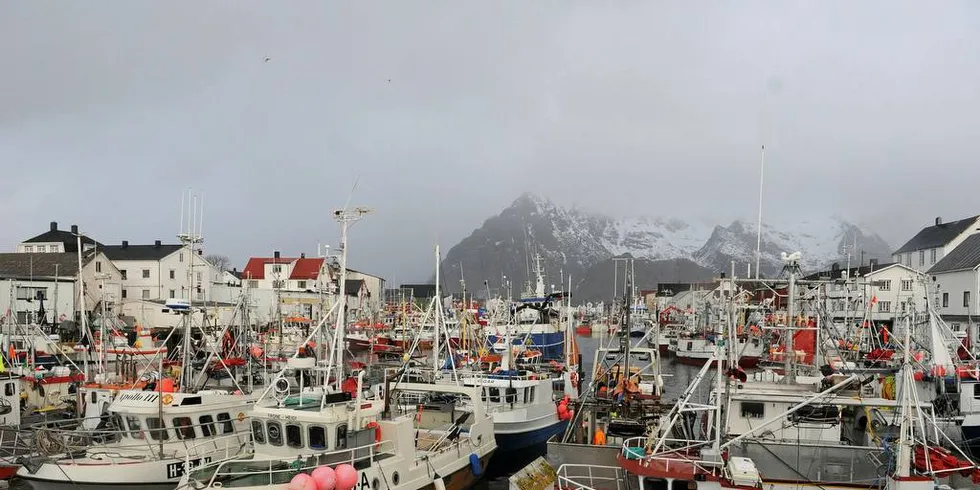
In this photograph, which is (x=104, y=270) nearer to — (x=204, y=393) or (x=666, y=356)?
(x=204, y=393)

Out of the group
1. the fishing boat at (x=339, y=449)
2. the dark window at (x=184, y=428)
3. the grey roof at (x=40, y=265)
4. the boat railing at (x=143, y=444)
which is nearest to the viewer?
the fishing boat at (x=339, y=449)

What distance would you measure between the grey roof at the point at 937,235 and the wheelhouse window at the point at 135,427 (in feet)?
253

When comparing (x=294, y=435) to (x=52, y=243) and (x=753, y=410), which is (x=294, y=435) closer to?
(x=753, y=410)

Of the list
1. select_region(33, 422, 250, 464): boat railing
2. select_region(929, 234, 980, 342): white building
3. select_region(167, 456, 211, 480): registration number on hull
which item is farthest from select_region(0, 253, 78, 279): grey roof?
select_region(929, 234, 980, 342): white building

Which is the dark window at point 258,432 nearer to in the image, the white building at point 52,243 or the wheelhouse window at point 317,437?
the wheelhouse window at point 317,437

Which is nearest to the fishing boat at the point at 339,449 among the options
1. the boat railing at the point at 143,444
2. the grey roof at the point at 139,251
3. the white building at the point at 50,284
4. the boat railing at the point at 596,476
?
the boat railing at the point at 143,444

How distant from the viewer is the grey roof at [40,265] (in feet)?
195

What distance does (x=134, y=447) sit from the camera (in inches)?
738

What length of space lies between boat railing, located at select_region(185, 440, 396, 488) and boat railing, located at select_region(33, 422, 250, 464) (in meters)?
2.91

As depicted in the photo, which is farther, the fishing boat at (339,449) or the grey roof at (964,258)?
the grey roof at (964,258)

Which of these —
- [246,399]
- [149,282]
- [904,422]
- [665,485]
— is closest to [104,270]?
[149,282]

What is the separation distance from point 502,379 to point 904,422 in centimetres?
1486

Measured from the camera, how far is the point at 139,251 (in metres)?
76.7

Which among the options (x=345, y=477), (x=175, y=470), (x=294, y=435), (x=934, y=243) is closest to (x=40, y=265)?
(x=175, y=470)
